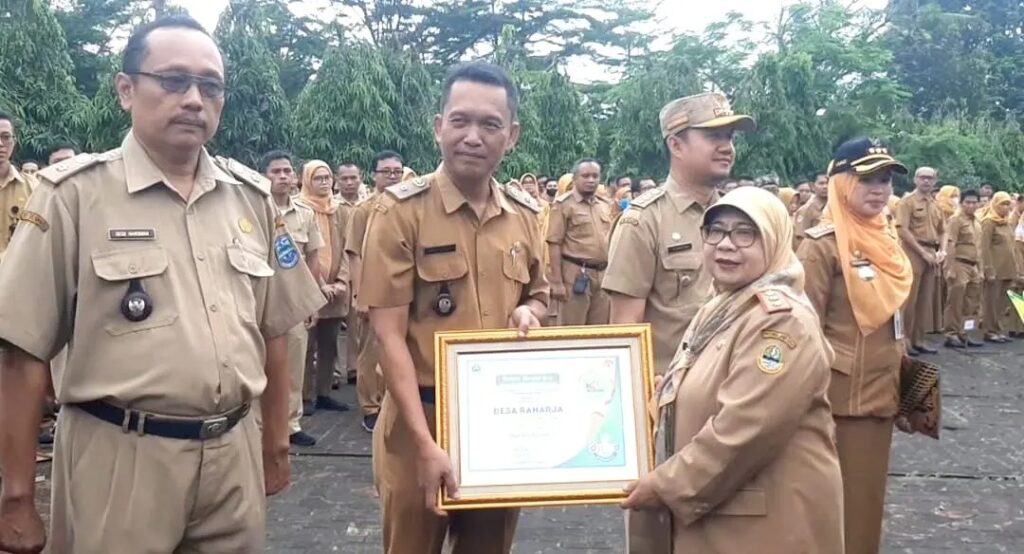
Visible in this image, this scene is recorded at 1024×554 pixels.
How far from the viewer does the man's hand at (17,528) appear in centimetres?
254

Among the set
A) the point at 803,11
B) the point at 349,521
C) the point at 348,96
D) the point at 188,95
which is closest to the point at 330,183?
the point at 349,521

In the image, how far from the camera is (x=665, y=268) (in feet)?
13.6

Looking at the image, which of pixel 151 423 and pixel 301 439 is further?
pixel 301 439

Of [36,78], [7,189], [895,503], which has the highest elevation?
[36,78]

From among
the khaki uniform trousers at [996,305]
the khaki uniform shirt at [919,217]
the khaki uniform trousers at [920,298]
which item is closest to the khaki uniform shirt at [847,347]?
the khaki uniform trousers at [920,298]

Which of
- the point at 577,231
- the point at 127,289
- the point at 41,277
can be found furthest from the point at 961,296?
the point at 41,277

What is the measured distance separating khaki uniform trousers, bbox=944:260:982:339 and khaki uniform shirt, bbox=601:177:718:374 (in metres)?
9.90

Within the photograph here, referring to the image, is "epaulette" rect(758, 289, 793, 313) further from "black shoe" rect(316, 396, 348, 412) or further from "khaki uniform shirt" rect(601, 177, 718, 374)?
"black shoe" rect(316, 396, 348, 412)

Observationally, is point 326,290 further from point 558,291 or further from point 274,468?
point 274,468

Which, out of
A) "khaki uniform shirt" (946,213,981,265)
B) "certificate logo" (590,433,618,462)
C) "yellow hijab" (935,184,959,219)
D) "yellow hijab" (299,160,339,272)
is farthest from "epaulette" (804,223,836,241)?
"yellow hijab" (935,184,959,219)

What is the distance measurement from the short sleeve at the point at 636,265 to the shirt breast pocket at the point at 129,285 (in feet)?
6.74

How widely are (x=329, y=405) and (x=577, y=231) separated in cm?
285

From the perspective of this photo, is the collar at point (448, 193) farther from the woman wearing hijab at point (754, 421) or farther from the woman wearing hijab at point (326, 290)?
the woman wearing hijab at point (326, 290)

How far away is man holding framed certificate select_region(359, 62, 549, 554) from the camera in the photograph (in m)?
3.04
